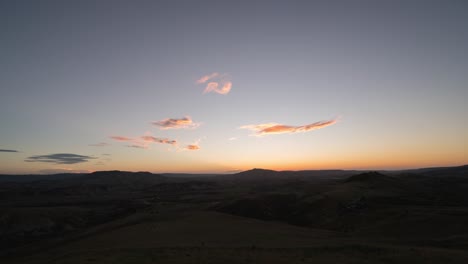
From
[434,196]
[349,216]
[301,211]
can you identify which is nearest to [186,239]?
[349,216]

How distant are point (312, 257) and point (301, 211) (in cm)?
3997

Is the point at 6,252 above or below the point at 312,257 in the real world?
below

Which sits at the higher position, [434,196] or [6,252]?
[434,196]

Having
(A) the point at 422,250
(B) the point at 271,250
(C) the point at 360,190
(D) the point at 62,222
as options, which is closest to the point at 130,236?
(B) the point at 271,250

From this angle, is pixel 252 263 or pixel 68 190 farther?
pixel 68 190

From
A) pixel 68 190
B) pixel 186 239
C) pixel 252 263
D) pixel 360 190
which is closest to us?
pixel 252 263

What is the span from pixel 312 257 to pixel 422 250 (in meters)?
9.69

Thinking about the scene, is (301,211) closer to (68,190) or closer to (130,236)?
(130,236)

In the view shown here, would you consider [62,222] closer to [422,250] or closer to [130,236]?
[130,236]

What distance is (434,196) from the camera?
63.0 metres

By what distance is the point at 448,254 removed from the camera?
75.3 feet

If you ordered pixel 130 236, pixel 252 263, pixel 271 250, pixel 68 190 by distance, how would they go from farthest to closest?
pixel 68 190, pixel 130 236, pixel 271 250, pixel 252 263

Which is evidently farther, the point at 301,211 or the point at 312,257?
the point at 301,211

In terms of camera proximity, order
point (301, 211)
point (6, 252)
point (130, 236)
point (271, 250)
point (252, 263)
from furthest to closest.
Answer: point (301, 211), point (6, 252), point (130, 236), point (271, 250), point (252, 263)
